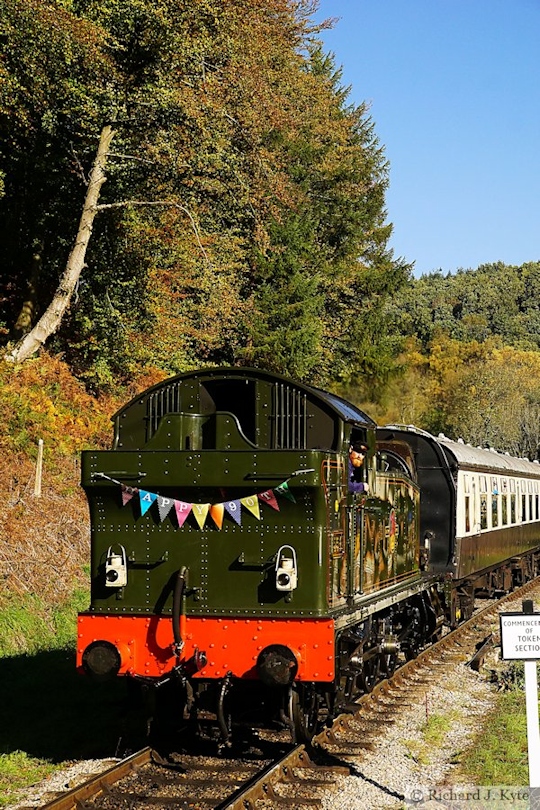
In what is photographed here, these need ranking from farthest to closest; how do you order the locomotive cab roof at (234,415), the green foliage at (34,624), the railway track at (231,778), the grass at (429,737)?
the green foliage at (34,624) → the grass at (429,737) → the locomotive cab roof at (234,415) → the railway track at (231,778)

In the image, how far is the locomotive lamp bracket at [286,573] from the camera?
8.42 meters

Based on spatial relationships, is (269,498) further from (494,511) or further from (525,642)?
(494,511)

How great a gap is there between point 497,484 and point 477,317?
305 ft

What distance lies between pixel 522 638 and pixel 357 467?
3.00m

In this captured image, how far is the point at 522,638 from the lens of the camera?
7238 mm

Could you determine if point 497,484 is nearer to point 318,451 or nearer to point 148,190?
point 148,190

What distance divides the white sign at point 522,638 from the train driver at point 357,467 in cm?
256

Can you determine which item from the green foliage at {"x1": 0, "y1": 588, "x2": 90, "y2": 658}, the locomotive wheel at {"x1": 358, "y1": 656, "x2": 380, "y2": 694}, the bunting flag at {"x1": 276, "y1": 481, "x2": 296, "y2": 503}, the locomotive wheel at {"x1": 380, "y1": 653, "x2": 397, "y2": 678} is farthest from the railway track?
the green foliage at {"x1": 0, "y1": 588, "x2": 90, "y2": 658}

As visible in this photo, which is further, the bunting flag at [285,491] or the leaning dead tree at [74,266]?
the leaning dead tree at [74,266]

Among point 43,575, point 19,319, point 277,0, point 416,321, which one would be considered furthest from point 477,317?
point 43,575

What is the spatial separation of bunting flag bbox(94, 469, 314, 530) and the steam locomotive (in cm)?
1

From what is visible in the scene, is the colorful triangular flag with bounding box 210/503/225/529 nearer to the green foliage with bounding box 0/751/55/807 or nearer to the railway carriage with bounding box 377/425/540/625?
the green foliage with bounding box 0/751/55/807

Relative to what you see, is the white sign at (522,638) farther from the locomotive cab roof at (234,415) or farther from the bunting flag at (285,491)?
the locomotive cab roof at (234,415)

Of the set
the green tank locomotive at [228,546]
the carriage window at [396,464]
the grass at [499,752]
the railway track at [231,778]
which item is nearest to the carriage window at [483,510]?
the carriage window at [396,464]
